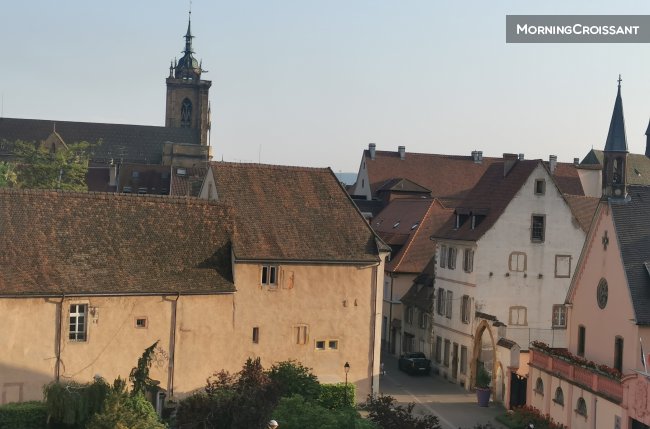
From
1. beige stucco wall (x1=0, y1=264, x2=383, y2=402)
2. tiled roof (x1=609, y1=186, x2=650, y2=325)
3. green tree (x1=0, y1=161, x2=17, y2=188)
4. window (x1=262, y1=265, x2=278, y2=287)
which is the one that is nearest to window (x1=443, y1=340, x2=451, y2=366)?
beige stucco wall (x1=0, y1=264, x2=383, y2=402)

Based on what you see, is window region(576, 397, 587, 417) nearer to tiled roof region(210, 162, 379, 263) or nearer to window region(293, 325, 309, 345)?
tiled roof region(210, 162, 379, 263)

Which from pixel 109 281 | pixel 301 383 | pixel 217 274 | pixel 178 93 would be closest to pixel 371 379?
pixel 301 383

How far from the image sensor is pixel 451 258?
2080 inches

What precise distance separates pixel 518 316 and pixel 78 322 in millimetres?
24903

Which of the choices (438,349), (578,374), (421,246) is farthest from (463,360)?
(578,374)

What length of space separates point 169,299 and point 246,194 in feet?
23.4

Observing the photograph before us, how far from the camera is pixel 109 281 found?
37000 millimetres

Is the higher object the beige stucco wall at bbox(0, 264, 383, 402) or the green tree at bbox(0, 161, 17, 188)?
the green tree at bbox(0, 161, 17, 188)

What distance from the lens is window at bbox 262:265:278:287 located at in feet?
134

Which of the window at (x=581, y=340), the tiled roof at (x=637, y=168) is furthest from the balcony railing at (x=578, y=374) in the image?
the tiled roof at (x=637, y=168)

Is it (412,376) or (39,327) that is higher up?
(39,327)

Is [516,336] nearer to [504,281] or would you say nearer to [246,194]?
[504,281]

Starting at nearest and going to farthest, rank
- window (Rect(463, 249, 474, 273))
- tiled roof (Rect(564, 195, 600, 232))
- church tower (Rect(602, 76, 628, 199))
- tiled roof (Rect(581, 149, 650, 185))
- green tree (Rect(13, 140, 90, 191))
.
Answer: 1. church tower (Rect(602, 76, 628, 199))
2. window (Rect(463, 249, 474, 273))
3. tiled roof (Rect(564, 195, 600, 232))
4. green tree (Rect(13, 140, 90, 191))
5. tiled roof (Rect(581, 149, 650, 185))

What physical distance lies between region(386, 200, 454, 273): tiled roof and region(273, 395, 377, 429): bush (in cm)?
2824
